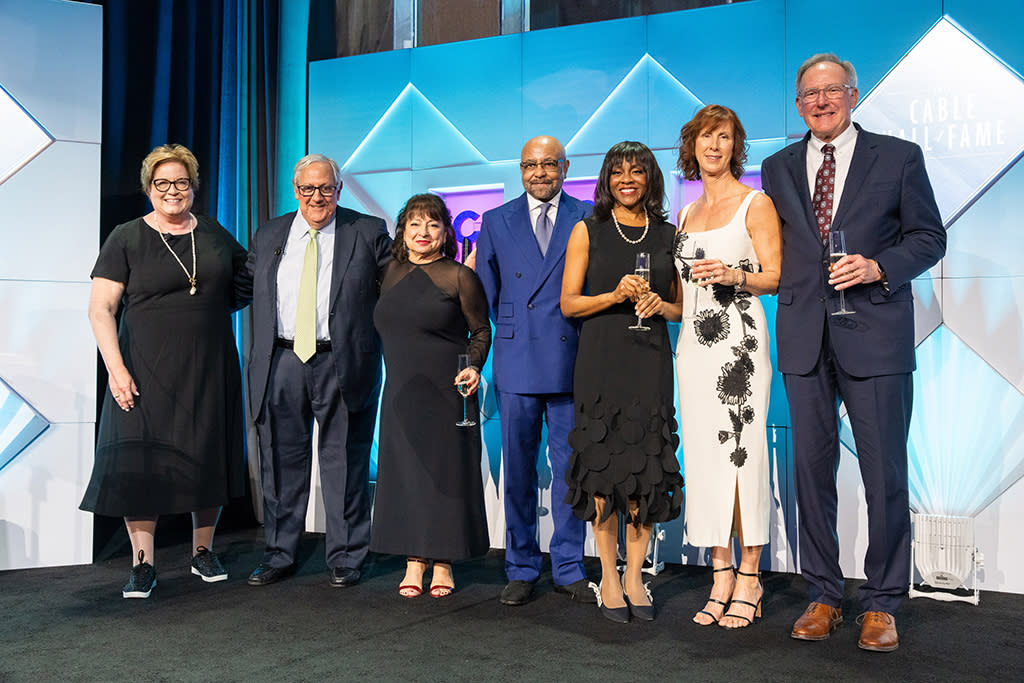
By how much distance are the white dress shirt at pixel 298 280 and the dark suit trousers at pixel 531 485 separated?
876 mm

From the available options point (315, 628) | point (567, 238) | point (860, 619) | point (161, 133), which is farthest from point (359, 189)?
point (860, 619)

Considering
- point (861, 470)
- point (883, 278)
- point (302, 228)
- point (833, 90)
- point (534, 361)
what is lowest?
point (861, 470)

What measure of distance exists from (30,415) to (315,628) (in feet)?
6.66

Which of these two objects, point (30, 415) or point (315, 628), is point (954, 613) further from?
point (30, 415)

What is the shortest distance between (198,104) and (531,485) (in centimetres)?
309

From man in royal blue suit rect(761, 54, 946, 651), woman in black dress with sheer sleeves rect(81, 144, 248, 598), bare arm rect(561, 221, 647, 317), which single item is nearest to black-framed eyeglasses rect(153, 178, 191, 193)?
woman in black dress with sheer sleeves rect(81, 144, 248, 598)

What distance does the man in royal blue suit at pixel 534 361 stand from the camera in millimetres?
3641

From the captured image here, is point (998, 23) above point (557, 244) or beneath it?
above

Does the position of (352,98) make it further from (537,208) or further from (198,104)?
(537,208)

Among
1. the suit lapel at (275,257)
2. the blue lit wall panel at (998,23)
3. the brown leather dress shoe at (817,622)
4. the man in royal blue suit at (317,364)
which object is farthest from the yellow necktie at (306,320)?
the blue lit wall panel at (998,23)

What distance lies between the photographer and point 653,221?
3.43m

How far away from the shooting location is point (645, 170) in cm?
338

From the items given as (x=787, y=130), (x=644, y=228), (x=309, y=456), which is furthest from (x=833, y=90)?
(x=309, y=456)

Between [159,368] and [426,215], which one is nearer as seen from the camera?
[426,215]
